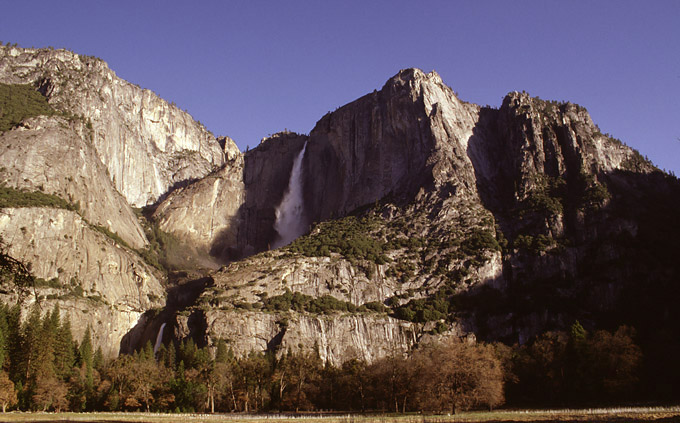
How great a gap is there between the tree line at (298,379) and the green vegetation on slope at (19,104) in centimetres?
7649

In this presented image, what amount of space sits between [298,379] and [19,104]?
123144 mm

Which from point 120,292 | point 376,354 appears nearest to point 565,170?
point 376,354

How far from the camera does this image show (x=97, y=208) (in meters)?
158

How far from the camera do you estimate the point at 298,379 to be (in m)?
87.8

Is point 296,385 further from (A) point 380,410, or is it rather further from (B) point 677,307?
(B) point 677,307

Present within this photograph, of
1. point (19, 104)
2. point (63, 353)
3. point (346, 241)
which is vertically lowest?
point (63, 353)

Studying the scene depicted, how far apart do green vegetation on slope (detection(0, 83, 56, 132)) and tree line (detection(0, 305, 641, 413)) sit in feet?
251

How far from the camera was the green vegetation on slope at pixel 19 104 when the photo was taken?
157 m

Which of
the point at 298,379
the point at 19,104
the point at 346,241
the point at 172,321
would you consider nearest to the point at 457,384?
the point at 298,379

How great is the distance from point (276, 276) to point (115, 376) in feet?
147

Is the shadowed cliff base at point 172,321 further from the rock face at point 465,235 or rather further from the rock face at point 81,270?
the rock face at point 81,270

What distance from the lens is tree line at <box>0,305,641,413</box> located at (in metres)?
78.1

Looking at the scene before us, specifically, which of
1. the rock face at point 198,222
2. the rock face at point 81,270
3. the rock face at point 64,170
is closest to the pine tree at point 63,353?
the rock face at point 81,270

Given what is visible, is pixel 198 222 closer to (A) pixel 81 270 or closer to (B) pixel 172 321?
(A) pixel 81 270
